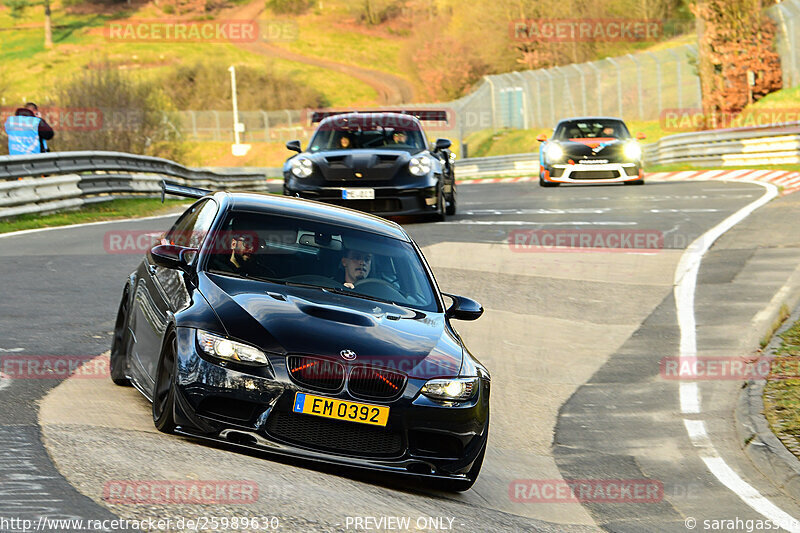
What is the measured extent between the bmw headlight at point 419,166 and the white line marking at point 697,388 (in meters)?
3.86

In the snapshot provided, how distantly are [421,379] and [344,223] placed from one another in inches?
66.6

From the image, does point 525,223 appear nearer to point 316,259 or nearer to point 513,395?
point 513,395

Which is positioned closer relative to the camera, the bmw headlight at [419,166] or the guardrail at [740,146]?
the bmw headlight at [419,166]

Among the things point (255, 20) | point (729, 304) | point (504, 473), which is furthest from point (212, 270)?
point (255, 20)

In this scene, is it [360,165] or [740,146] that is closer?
[360,165]

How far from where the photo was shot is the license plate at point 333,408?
19.3ft

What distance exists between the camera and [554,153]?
26.0 m

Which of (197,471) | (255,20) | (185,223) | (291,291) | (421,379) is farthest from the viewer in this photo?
(255,20)

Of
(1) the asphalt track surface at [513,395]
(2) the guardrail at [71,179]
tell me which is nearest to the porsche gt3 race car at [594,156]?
(1) the asphalt track surface at [513,395]

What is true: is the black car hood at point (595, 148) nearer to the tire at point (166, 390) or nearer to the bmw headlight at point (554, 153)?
the bmw headlight at point (554, 153)

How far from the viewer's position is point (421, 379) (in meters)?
6.12

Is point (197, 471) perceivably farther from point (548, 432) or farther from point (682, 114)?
point (682, 114)

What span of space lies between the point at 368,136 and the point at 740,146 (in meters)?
16.9

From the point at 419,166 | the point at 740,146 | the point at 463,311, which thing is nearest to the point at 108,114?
the point at 740,146
